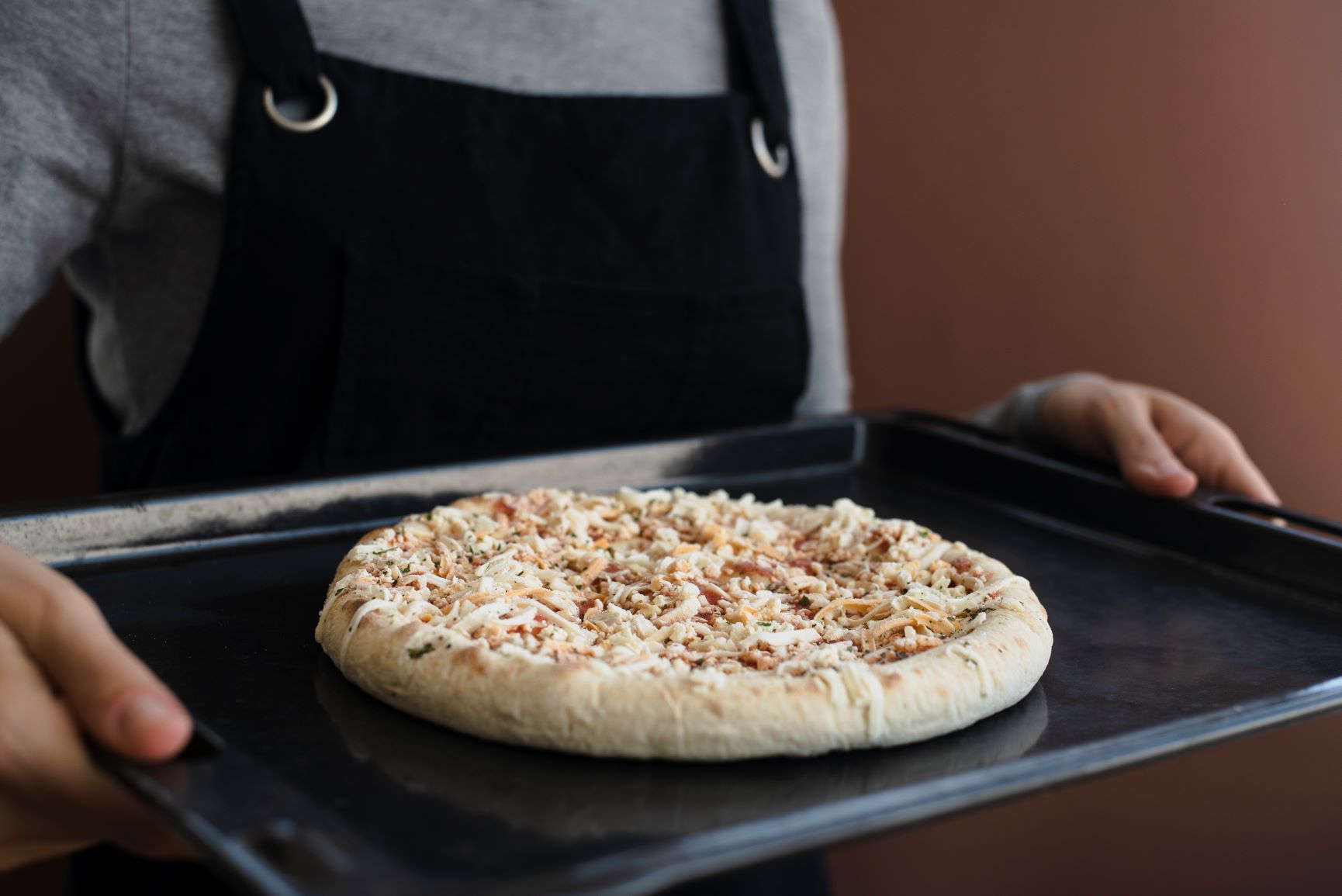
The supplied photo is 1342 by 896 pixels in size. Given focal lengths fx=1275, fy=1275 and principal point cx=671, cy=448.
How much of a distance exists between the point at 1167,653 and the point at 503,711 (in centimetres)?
56

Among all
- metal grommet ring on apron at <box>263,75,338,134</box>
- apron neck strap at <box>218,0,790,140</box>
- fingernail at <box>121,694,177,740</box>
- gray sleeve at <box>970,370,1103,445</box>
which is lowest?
gray sleeve at <box>970,370,1103,445</box>

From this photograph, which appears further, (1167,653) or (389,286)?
(389,286)

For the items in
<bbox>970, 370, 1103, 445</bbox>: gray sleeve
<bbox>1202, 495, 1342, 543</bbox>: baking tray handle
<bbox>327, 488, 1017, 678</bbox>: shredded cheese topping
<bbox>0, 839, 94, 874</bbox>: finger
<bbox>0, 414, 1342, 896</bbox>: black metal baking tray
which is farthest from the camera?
<bbox>970, 370, 1103, 445</bbox>: gray sleeve

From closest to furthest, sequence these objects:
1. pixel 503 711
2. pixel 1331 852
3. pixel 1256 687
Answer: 1. pixel 503 711
2. pixel 1256 687
3. pixel 1331 852

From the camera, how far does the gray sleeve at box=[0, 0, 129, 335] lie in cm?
125

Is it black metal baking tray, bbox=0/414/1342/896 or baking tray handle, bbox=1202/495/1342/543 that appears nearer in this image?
black metal baking tray, bbox=0/414/1342/896

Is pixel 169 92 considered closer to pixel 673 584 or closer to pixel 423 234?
pixel 423 234

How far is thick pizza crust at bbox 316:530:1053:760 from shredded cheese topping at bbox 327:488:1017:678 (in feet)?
0.04

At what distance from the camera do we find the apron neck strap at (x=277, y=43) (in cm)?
135

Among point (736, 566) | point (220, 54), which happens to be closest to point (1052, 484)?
point (736, 566)

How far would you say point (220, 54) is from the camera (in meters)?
1.36

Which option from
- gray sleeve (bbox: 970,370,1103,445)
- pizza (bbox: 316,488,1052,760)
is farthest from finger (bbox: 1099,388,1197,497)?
pizza (bbox: 316,488,1052,760)

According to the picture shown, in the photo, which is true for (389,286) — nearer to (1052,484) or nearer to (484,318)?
(484,318)

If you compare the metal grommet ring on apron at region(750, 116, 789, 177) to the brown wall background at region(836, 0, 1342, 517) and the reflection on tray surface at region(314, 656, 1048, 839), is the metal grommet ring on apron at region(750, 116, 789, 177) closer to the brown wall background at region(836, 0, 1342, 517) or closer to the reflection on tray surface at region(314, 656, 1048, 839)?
the brown wall background at region(836, 0, 1342, 517)
